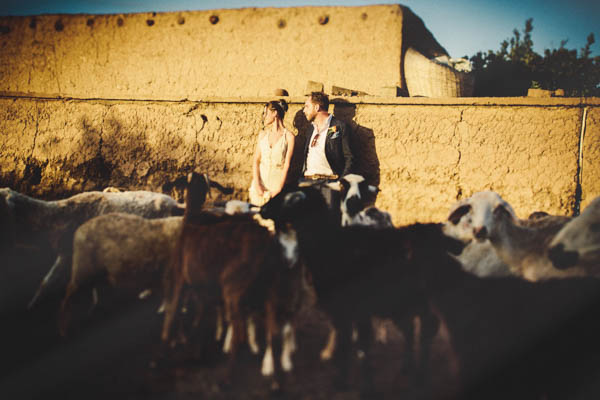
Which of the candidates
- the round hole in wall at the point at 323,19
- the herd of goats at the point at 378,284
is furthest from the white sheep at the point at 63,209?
the round hole in wall at the point at 323,19

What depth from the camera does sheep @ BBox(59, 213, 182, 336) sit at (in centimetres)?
325

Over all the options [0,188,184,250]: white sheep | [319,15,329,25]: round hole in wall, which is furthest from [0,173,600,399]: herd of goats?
[319,15,329,25]: round hole in wall

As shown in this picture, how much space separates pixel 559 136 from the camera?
14.1ft

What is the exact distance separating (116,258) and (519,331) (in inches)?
122

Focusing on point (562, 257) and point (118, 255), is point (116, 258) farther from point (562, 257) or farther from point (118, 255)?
point (562, 257)

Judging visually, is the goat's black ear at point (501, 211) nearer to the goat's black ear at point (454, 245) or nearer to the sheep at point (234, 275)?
the goat's black ear at point (454, 245)

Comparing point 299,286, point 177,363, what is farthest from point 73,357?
point 299,286

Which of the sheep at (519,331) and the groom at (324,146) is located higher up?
the groom at (324,146)

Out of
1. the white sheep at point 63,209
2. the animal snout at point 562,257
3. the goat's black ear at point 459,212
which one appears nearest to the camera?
the animal snout at point 562,257

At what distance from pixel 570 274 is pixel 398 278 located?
125 centimetres

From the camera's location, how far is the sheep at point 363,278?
9.24ft

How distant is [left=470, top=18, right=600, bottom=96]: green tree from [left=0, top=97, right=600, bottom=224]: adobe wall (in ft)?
8.86

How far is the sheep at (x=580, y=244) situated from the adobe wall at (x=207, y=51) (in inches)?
157

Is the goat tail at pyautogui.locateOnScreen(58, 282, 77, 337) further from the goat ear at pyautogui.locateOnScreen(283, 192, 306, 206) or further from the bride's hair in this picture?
the bride's hair
